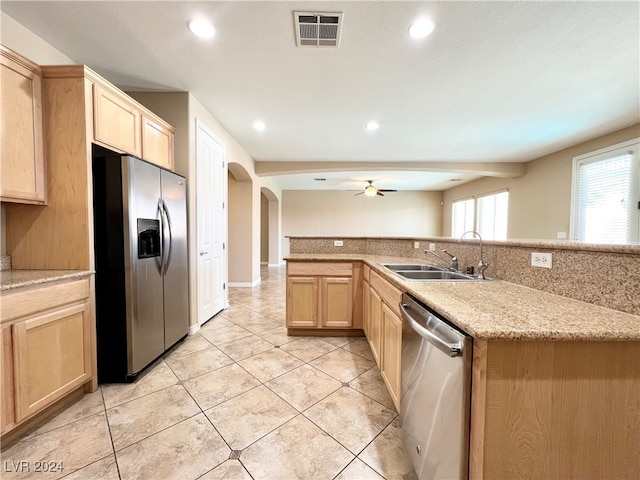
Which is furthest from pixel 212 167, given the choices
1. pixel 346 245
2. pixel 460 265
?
pixel 460 265

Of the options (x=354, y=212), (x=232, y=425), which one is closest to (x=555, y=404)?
(x=232, y=425)

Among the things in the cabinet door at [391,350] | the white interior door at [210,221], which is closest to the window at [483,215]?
the cabinet door at [391,350]

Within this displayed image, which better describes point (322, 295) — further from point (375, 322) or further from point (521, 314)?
point (521, 314)

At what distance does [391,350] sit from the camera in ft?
5.52

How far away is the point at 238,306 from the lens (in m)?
3.88

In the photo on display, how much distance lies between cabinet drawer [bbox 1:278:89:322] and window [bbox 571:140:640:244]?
5.77 m

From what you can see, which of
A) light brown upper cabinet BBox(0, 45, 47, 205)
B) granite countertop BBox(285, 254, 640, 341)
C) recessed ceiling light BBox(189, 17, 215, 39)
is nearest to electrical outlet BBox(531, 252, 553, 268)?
granite countertop BBox(285, 254, 640, 341)

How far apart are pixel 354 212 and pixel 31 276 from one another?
319 inches

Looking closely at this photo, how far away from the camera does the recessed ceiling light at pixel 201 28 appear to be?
5.74 feet

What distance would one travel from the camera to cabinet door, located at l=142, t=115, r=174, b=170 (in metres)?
2.30

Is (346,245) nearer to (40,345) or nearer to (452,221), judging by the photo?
(40,345)

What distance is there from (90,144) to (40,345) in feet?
4.39

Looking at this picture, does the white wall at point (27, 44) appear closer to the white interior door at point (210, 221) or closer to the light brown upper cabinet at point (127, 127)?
the light brown upper cabinet at point (127, 127)

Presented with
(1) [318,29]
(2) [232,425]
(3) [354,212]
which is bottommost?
(2) [232,425]
